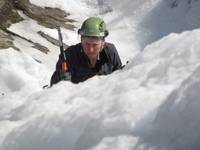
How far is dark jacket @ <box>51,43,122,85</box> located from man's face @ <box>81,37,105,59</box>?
7.2 inches

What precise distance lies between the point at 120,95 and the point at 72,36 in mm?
24719

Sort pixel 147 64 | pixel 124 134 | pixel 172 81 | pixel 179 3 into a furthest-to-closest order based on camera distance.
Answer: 1. pixel 179 3
2. pixel 147 64
3. pixel 172 81
4. pixel 124 134

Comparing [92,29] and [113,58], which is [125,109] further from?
[113,58]

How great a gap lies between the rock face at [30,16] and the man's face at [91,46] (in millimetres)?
17595

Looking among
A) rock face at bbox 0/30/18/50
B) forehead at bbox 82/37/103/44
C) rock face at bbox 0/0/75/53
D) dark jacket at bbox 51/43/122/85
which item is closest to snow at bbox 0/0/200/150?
dark jacket at bbox 51/43/122/85

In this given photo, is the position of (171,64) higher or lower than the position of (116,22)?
lower

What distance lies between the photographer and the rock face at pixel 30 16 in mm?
27750

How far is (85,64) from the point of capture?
30.6ft

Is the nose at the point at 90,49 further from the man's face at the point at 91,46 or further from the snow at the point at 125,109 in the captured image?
the snow at the point at 125,109

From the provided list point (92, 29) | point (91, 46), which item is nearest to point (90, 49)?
point (91, 46)

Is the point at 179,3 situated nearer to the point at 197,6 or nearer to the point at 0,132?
the point at 197,6

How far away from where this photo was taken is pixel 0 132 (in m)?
5.34

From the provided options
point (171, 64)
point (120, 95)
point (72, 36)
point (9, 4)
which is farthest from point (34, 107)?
point (9, 4)

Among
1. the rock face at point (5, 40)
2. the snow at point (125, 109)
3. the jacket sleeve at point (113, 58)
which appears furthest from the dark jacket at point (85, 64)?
the rock face at point (5, 40)
